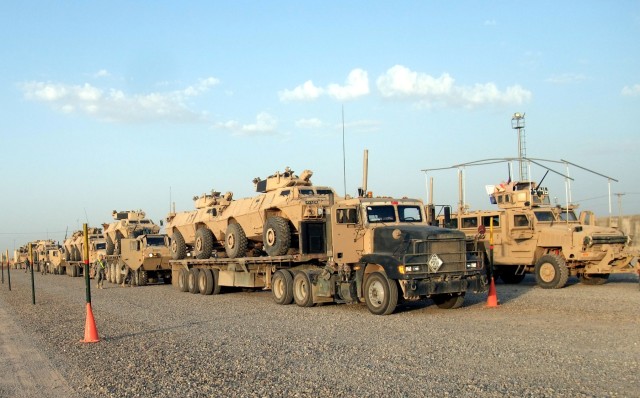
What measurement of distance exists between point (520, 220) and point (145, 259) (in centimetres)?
1693

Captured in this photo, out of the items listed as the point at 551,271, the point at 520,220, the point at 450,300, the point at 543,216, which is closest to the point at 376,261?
the point at 450,300

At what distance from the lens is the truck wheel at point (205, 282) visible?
2298 cm

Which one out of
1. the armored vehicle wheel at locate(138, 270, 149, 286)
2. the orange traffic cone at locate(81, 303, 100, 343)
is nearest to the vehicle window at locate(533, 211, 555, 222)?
the orange traffic cone at locate(81, 303, 100, 343)

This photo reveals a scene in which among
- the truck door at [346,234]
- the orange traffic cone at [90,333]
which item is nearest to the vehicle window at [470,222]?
the truck door at [346,234]

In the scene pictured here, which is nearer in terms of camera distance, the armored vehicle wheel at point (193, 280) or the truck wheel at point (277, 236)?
the truck wheel at point (277, 236)

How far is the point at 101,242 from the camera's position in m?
42.1

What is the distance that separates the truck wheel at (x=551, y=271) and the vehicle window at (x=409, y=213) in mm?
6388

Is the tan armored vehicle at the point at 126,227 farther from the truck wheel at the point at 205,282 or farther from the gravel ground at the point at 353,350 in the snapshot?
the gravel ground at the point at 353,350

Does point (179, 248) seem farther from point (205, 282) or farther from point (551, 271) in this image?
point (551, 271)

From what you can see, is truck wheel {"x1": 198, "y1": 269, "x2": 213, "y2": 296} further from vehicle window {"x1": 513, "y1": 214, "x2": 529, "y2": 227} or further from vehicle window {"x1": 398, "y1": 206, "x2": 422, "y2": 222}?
vehicle window {"x1": 513, "y1": 214, "x2": 529, "y2": 227}

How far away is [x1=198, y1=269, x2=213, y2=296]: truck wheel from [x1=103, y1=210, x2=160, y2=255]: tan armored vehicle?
14.7 metres

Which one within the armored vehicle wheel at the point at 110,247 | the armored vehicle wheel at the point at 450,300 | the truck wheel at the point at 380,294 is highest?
the armored vehicle wheel at the point at 110,247

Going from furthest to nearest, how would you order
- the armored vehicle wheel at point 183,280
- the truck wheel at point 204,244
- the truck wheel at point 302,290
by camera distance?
the armored vehicle wheel at point 183,280
the truck wheel at point 204,244
the truck wheel at point 302,290

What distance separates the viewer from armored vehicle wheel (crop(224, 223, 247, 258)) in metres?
21.3
